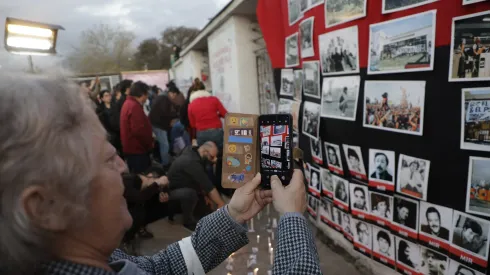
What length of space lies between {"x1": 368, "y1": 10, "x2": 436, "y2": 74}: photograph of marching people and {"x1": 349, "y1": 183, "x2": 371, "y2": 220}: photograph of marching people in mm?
878

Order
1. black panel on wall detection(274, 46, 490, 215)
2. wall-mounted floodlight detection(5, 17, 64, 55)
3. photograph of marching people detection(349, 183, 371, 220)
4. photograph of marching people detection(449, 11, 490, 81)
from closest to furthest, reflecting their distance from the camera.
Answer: photograph of marching people detection(449, 11, 490, 81) < black panel on wall detection(274, 46, 490, 215) < photograph of marching people detection(349, 183, 371, 220) < wall-mounted floodlight detection(5, 17, 64, 55)

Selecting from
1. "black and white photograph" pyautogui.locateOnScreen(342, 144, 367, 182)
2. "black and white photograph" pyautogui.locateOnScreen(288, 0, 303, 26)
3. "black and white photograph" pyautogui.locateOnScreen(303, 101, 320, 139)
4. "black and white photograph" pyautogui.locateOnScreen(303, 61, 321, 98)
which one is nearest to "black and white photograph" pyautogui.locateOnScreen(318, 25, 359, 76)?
"black and white photograph" pyautogui.locateOnScreen(303, 61, 321, 98)

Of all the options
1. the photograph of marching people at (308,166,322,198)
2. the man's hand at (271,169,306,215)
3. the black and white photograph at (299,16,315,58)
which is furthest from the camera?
the photograph of marching people at (308,166,322,198)

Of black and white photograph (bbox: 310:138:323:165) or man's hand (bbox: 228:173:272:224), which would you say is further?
black and white photograph (bbox: 310:138:323:165)

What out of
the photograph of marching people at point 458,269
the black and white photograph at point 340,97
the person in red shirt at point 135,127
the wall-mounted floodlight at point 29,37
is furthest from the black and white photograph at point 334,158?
the wall-mounted floodlight at point 29,37

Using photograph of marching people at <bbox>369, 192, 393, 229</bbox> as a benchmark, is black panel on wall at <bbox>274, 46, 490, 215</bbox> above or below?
above

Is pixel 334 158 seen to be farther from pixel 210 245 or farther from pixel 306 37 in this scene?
pixel 210 245

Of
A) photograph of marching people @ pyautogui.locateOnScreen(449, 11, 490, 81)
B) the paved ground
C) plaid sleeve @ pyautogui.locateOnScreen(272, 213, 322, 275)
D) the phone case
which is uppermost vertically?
photograph of marching people @ pyautogui.locateOnScreen(449, 11, 490, 81)

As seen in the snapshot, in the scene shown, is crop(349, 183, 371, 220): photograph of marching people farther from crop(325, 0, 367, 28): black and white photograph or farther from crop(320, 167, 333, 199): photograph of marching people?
crop(325, 0, 367, 28): black and white photograph

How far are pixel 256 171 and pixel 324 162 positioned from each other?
1883 millimetres

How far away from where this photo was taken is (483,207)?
1.79m

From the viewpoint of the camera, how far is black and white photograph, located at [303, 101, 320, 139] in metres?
3.12

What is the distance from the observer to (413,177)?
A: 218cm

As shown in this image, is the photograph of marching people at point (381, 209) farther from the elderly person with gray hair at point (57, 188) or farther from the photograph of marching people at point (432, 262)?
the elderly person with gray hair at point (57, 188)
